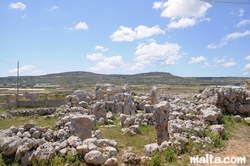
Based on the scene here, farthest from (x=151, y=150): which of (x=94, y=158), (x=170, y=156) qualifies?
(x=94, y=158)

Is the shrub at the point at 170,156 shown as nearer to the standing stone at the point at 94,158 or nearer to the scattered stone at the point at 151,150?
the scattered stone at the point at 151,150

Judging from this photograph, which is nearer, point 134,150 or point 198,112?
point 134,150

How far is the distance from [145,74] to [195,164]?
18172 cm

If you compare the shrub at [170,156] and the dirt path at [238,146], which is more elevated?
the shrub at [170,156]

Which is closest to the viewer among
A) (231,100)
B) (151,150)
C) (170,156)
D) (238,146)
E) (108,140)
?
(170,156)

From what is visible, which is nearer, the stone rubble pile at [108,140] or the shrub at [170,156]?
the stone rubble pile at [108,140]

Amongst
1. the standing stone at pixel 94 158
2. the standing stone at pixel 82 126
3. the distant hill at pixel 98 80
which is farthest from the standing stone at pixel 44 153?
the distant hill at pixel 98 80

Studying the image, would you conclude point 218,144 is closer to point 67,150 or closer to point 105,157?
point 105,157

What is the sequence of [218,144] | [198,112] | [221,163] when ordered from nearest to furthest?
[221,163] < [218,144] < [198,112]

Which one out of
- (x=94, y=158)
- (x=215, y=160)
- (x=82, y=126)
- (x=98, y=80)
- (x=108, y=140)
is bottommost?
(x=215, y=160)

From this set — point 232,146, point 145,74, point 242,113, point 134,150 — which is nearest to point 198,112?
point 242,113

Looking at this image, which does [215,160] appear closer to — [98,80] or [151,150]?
[151,150]

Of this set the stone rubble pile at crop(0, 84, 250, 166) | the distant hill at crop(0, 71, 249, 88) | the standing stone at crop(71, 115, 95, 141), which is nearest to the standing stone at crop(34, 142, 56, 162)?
the stone rubble pile at crop(0, 84, 250, 166)

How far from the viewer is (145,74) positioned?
623 feet
